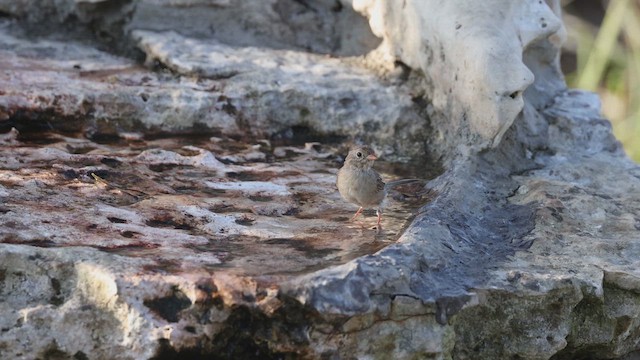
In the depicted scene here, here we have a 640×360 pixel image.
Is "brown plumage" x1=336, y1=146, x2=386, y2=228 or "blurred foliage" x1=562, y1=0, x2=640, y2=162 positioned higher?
"blurred foliage" x1=562, y1=0, x2=640, y2=162

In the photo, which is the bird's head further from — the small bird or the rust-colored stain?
the rust-colored stain

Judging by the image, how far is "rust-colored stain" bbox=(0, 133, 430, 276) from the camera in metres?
3.14

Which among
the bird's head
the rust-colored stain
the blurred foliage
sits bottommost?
the rust-colored stain

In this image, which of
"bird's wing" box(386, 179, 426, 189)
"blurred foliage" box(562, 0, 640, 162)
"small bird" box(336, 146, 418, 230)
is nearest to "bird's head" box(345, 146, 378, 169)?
"small bird" box(336, 146, 418, 230)

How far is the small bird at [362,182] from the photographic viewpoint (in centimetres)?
375

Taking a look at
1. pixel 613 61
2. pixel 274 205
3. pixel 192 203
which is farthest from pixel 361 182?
pixel 613 61

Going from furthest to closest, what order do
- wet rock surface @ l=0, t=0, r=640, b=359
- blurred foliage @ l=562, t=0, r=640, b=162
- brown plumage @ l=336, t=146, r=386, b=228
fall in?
blurred foliage @ l=562, t=0, r=640, b=162, brown plumage @ l=336, t=146, r=386, b=228, wet rock surface @ l=0, t=0, r=640, b=359

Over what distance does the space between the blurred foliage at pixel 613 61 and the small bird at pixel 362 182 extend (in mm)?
3995

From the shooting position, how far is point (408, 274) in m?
2.96

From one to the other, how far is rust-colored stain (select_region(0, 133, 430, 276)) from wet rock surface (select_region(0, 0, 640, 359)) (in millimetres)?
12

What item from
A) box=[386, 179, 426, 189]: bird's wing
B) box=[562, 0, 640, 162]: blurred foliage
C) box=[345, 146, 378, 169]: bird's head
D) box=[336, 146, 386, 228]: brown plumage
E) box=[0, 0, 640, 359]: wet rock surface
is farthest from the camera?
box=[562, 0, 640, 162]: blurred foliage

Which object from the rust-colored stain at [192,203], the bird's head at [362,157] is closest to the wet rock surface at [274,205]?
the rust-colored stain at [192,203]

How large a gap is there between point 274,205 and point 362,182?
329mm

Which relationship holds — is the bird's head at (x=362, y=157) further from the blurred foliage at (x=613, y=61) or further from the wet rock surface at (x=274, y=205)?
the blurred foliage at (x=613, y=61)
